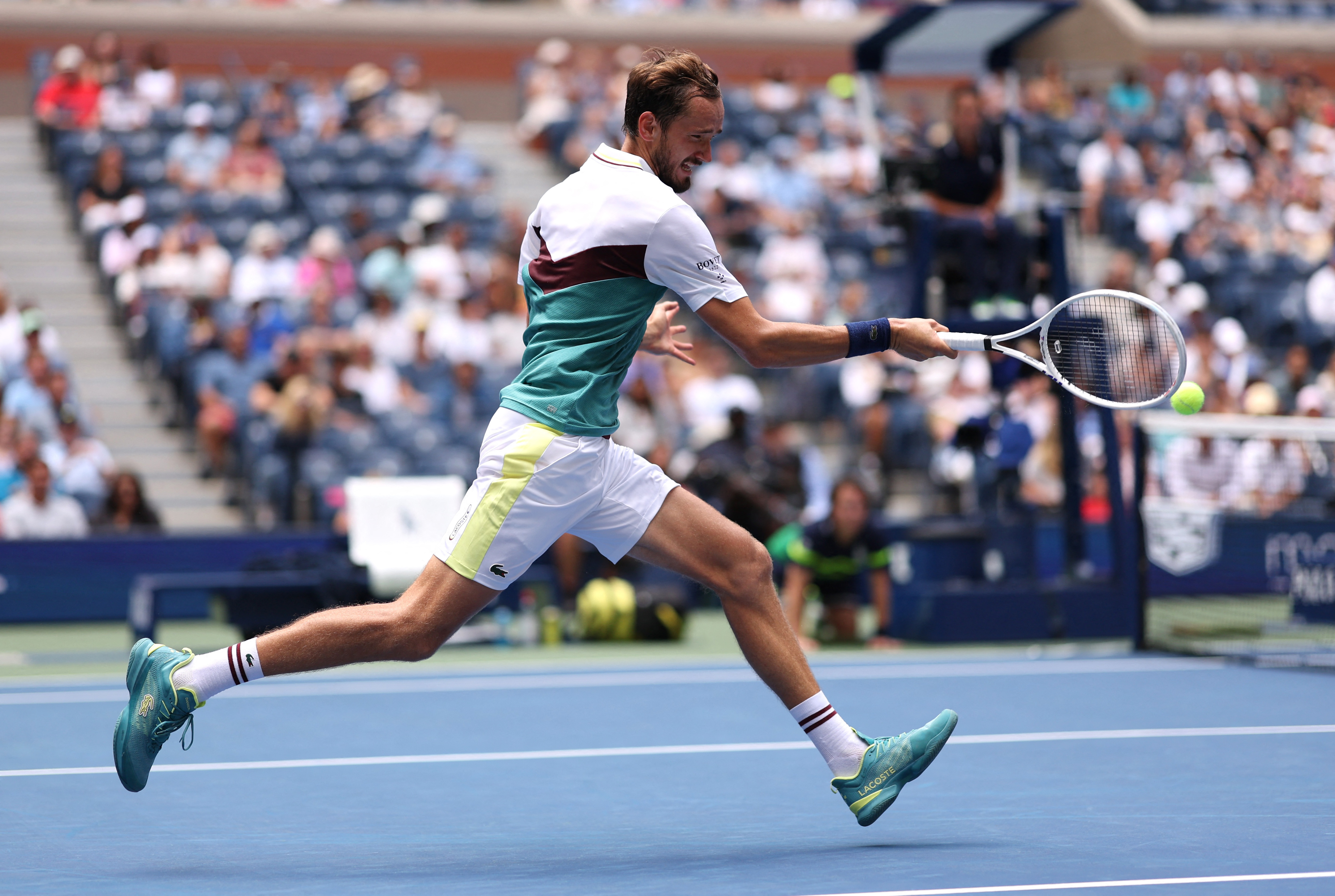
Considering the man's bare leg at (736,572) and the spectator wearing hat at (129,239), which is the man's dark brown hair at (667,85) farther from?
the spectator wearing hat at (129,239)

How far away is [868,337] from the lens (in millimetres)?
4414

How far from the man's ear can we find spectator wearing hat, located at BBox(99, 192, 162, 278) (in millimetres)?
11156

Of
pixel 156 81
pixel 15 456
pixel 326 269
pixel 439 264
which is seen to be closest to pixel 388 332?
pixel 326 269

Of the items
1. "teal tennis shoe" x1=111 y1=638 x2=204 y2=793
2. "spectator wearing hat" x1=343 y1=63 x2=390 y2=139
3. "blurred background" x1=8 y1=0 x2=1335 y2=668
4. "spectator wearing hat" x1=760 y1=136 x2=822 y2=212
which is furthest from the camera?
"spectator wearing hat" x1=760 y1=136 x2=822 y2=212

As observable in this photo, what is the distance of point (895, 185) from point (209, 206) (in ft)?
25.0

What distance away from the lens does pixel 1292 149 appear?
21.2 metres

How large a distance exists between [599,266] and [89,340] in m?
11.9

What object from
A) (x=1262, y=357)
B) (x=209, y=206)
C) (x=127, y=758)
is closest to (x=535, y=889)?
(x=127, y=758)

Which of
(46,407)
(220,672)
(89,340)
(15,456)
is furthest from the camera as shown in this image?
(89,340)

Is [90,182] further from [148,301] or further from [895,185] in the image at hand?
[895,185]

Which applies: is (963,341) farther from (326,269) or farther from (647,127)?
(326,269)

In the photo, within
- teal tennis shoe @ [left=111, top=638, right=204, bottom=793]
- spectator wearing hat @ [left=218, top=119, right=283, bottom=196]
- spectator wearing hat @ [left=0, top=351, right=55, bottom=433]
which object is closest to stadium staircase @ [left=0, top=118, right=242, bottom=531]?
spectator wearing hat @ [left=0, top=351, right=55, bottom=433]

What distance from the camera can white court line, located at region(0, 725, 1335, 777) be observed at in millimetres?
5914

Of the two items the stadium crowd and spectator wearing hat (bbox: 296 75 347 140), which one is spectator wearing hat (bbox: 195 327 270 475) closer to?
the stadium crowd
